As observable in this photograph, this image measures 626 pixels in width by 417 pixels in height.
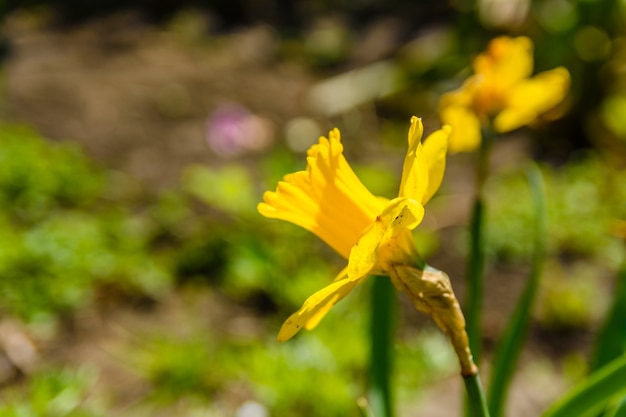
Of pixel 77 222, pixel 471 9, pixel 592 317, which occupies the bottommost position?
pixel 592 317

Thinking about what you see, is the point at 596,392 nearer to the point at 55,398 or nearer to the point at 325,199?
the point at 325,199

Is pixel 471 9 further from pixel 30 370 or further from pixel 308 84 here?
pixel 30 370

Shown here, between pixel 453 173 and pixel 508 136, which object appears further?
pixel 508 136

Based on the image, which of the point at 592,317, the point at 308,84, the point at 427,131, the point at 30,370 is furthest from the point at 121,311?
the point at 308,84

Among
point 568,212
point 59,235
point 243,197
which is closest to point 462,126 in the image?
point 243,197

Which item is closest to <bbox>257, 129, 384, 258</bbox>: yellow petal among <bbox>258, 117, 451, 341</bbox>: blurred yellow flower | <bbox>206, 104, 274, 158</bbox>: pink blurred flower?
<bbox>258, 117, 451, 341</bbox>: blurred yellow flower

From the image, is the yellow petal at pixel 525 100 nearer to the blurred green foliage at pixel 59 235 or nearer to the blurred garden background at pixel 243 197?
the blurred garden background at pixel 243 197
